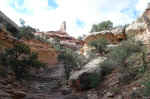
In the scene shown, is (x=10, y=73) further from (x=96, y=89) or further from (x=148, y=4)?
(x=148, y=4)

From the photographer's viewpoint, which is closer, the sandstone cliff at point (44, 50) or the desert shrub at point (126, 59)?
the desert shrub at point (126, 59)

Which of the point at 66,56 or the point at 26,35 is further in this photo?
the point at 26,35

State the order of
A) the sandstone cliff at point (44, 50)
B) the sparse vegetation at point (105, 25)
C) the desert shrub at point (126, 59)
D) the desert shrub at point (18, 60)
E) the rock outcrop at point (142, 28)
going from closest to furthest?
the desert shrub at point (126, 59)
the desert shrub at point (18, 60)
the rock outcrop at point (142, 28)
the sandstone cliff at point (44, 50)
the sparse vegetation at point (105, 25)

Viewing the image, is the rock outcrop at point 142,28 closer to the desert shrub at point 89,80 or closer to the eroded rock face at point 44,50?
the desert shrub at point 89,80

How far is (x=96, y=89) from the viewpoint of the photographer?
10.7 m

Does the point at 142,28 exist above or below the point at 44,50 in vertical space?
above

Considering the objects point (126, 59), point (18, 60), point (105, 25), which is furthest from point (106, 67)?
point (105, 25)

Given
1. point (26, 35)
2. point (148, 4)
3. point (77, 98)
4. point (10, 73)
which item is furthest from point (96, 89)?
point (148, 4)

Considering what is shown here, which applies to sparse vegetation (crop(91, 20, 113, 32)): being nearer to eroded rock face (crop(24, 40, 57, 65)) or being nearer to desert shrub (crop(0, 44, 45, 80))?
eroded rock face (crop(24, 40, 57, 65))

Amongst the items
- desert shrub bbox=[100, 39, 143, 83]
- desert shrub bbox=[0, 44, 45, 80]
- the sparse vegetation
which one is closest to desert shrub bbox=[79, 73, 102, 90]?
desert shrub bbox=[100, 39, 143, 83]

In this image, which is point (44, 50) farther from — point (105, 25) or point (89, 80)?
point (89, 80)

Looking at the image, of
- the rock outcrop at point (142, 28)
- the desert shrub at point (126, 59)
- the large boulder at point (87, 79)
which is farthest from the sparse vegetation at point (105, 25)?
the desert shrub at point (126, 59)

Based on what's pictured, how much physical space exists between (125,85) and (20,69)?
29.9 ft

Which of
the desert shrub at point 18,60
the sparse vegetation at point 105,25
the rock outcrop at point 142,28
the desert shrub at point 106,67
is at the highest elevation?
the sparse vegetation at point 105,25
